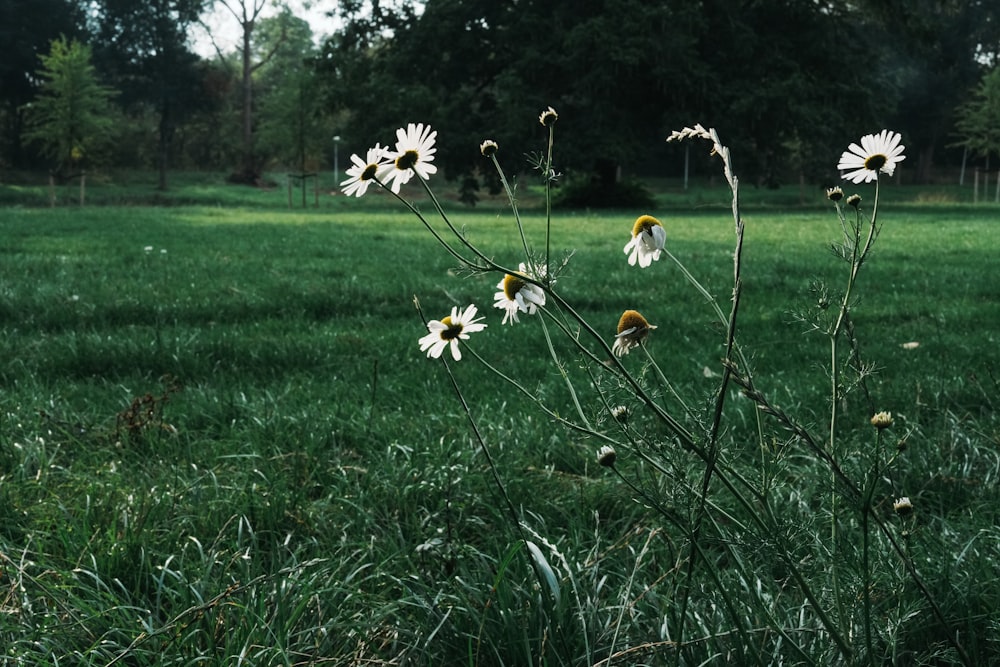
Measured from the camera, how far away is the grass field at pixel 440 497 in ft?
5.38

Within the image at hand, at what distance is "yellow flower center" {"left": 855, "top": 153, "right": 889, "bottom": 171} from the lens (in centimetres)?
137

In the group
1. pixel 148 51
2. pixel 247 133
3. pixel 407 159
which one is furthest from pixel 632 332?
pixel 148 51

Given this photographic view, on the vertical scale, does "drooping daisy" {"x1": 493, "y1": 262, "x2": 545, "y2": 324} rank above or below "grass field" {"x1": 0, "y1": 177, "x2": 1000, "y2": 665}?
above

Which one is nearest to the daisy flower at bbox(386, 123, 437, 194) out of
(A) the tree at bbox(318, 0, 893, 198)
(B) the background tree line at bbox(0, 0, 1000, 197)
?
(B) the background tree line at bbox(0, 0, 1000, 197)

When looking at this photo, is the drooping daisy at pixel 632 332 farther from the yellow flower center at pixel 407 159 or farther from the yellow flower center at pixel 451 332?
the yellow flower center at pixel 407 159

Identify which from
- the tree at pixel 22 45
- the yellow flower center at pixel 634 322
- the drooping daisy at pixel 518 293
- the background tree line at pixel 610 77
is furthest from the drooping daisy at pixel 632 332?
the tree at pixel 22 45

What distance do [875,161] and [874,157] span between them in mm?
12

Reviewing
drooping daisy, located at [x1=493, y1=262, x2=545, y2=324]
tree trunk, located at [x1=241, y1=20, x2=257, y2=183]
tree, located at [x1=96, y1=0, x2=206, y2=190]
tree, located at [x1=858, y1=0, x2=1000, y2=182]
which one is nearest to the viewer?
drooping daisy, located at [x1=493, y1=262, x2=545, y2=324]

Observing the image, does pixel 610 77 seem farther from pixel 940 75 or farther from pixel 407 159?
pixel 940 75

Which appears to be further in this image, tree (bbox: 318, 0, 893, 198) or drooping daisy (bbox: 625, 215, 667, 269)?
tree (bbox: 318, 0, 893, 198)

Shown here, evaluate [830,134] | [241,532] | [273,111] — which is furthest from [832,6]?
[241,532]

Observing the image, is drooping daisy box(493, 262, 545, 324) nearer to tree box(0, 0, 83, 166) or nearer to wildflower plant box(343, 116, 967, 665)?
wildflower plant box(343, 116, 967, 665)

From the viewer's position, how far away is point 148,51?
148ft

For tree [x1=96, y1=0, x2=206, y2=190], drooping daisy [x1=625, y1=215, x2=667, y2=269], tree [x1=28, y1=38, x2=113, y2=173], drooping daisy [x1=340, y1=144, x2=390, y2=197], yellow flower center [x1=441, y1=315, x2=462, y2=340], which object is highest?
tree [x1=96, y1=0, x2=206, y2=190]
